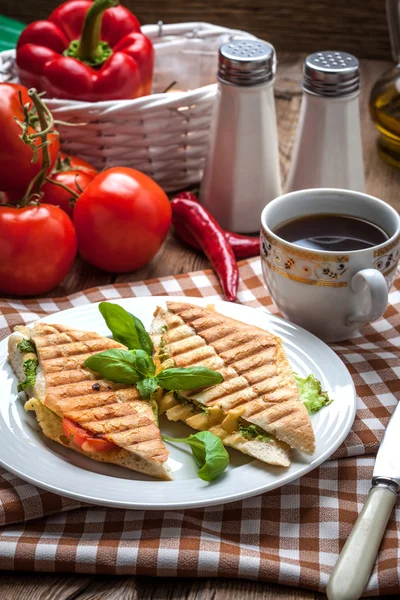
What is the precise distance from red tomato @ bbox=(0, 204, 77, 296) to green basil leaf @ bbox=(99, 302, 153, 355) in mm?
444

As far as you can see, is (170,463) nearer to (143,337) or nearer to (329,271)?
(143,337)

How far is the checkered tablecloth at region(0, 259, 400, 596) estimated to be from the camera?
146 centimetres

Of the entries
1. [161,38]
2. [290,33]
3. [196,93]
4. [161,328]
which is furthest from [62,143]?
[290,33]

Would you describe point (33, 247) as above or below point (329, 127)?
below

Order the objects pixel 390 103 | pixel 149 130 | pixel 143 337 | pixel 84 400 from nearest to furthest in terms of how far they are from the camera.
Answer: pixel 84 400 → pixel 143 337 → pixel 149 130 → pixel 390 103

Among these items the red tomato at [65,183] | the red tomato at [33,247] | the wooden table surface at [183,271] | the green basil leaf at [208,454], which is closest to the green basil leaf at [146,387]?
the green basil leaf at [208,454]

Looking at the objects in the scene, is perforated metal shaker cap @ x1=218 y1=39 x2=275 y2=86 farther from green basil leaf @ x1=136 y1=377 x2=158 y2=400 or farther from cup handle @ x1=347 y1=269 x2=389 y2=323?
green basil leaf @ x1=136 y1=377 x2=158 y2=400

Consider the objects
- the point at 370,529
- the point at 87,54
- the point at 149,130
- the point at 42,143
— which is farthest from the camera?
the point at 87,54

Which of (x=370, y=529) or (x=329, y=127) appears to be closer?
(x=370, y=529)

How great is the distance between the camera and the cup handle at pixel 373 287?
189 centimetres

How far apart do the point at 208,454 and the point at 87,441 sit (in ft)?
0.78

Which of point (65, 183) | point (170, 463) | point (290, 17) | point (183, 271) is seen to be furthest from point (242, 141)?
point (290, 17)

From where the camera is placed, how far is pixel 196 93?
2.61 m

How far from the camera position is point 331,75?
7.86ft
